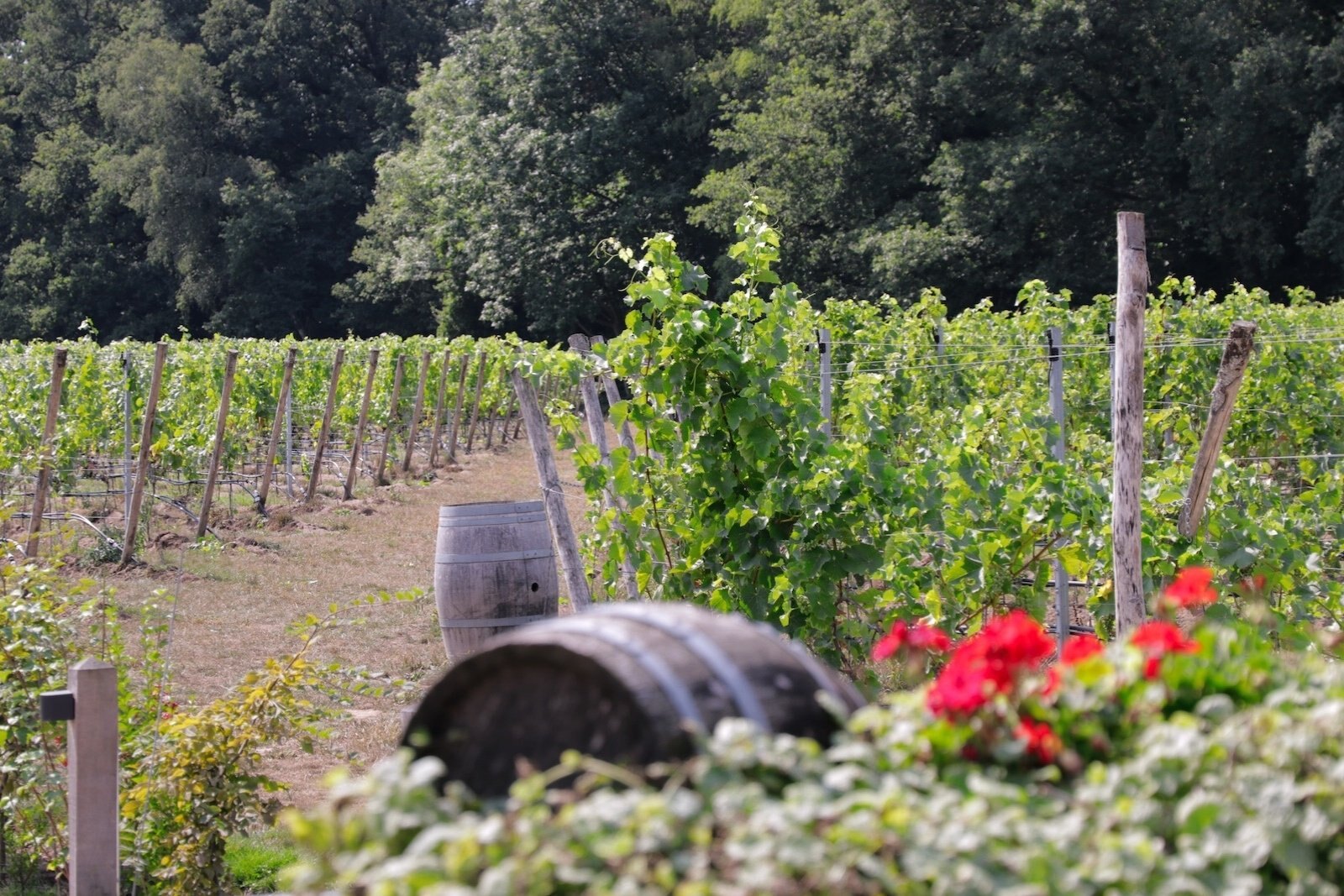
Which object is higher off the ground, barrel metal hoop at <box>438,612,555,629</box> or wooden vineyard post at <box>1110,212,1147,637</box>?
wooden vineyard post at <box>1110,212,1147,637</box>

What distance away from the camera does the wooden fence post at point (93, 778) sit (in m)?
3.30

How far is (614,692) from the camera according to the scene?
1.73 m

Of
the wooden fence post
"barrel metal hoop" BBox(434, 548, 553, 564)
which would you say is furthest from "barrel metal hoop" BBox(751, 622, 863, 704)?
"barrel metal hoop" BBox(434, 548, 553, 564)

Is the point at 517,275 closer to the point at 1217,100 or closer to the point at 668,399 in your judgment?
the point at 1217,100

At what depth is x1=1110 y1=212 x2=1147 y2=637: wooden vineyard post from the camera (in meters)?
4.30

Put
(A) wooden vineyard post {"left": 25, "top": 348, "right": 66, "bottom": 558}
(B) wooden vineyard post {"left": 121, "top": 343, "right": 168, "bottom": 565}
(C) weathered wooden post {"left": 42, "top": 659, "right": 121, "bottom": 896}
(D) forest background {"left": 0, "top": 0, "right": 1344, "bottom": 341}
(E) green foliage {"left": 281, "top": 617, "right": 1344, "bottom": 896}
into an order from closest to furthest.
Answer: (E) green foliage {"left": 281, "top": 617, "right": 1344, "bottom": 896}
(C) weathered wooden post {"left": 42, "top": 659, "right": 121, "bottom": 896}
(A) wooden vineyard post {"left": 25, "top": 348, "right": 66, "bottom": 558}
(B) wooden vineyard post {"left": 121, "top": 343, "right": 168, "bottom": 565}
(D) forest background {"left": 0, "top": 0, "right": 1344, "bottom": 341}

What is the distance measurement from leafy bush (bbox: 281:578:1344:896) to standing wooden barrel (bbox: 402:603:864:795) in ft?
0.22

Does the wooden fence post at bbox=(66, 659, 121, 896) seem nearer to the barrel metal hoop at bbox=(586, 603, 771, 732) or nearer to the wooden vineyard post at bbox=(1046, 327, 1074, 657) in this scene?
the barrel metal hoop at bbox=(586, 603, 771, 732)

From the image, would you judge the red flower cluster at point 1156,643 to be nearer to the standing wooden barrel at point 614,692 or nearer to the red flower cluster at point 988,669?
the red flower cluster at point 988,669

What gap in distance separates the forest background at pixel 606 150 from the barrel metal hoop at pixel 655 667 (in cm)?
2539

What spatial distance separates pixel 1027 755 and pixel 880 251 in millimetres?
27158

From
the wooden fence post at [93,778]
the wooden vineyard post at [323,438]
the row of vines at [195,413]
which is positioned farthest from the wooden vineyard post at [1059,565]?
the wooden vineyard post at [323,438]

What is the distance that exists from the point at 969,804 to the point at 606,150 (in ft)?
116

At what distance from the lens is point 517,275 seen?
119 feet
